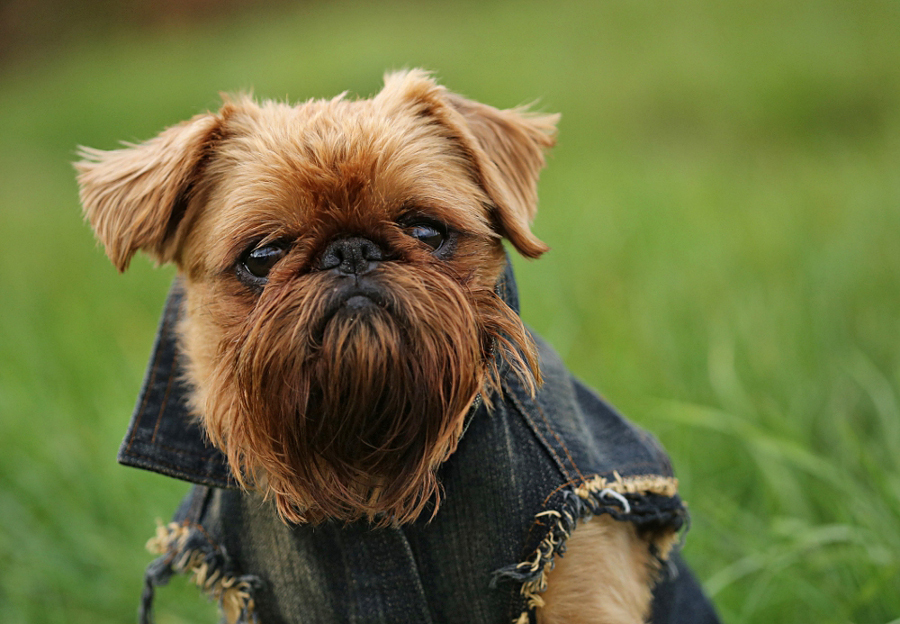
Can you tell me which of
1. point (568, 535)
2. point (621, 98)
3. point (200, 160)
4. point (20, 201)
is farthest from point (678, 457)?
point (20, 201)

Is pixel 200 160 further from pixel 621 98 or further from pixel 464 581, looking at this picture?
pixel 621 98

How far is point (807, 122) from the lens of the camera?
7.76 m

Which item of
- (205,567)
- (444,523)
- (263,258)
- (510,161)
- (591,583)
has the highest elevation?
(510,161)

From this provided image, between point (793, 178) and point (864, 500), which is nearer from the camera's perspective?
point (864, 500)

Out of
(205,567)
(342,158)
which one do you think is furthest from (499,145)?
(205,567)

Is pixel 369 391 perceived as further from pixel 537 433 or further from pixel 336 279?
pixel 537 433

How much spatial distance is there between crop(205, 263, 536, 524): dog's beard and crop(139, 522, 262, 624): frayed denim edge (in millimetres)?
296

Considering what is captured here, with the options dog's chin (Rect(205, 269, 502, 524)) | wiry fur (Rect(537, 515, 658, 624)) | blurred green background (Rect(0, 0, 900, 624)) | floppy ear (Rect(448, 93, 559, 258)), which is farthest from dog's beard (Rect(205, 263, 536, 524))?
blurred green background (Rect(0, 0, 900, 624))

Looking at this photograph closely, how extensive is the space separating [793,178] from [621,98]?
325 cm

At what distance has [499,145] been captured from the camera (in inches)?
90.4

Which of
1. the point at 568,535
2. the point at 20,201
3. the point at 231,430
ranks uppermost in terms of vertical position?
the point at 231,430

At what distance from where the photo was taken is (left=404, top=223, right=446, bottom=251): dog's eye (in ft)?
6.31

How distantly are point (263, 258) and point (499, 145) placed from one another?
815 mm

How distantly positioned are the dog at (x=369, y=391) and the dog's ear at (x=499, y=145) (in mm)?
11
